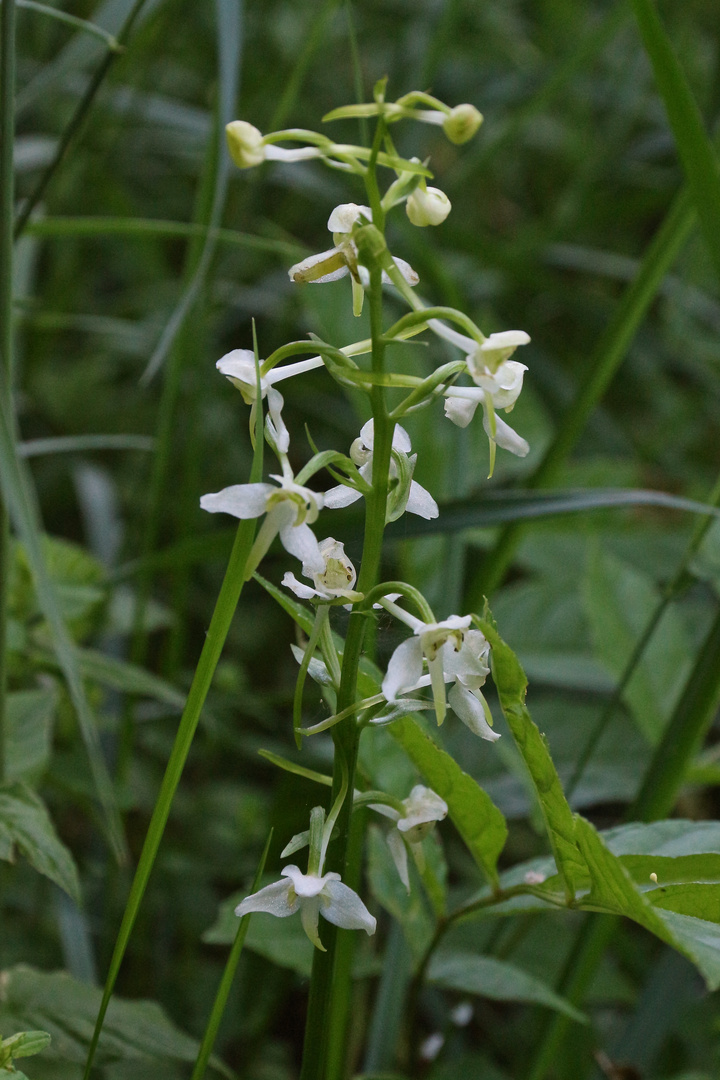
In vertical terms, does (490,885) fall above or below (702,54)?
below

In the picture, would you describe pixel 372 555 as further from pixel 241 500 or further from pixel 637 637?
pixel 637 637

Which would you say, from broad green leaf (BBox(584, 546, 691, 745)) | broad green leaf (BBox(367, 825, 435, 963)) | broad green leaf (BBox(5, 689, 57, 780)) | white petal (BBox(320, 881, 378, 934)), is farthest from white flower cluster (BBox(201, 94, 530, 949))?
broad green leaf (BBox(584, 546, 691, 745))

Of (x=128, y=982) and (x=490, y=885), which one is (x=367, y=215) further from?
(x=128, y=982)

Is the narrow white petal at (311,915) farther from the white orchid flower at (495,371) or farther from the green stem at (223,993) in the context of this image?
the white orchid flower at (495,371)

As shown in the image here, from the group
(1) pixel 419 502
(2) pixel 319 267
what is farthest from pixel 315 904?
(2) pixel 319 267

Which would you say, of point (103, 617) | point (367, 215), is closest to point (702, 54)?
point (103, 617)

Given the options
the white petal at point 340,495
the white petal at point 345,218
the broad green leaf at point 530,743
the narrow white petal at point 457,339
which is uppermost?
the white petal at point 345,218

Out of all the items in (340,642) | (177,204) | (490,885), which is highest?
(177,204)

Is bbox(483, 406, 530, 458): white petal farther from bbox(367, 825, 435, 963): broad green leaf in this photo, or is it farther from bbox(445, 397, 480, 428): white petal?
bbox(367, 825, 435, 963): broad green leaf

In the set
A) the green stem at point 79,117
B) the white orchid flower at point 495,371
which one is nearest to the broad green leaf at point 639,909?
the white orchid flower at point 495,371
